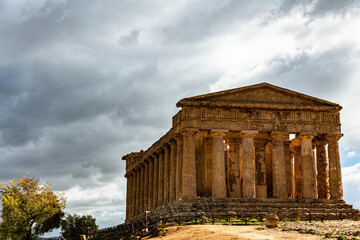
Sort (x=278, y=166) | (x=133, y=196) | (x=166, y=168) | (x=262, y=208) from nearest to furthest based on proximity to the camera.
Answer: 1. (x=262, y=208)
2. (x=278, y=166)
3. (x=166, y=168)
4. (x=133, y=196)

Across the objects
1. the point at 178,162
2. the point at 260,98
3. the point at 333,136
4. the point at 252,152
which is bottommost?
the point at 178,162

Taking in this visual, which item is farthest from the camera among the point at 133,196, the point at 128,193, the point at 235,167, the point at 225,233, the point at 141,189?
the point at 128,193

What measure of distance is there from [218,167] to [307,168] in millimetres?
8435

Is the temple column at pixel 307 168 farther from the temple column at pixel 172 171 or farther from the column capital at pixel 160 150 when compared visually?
the column capital at pixel 160 150

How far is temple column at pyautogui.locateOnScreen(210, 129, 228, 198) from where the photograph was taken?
1847 inches

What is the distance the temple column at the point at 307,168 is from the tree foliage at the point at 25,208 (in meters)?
27.8

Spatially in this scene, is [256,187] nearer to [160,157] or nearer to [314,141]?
[314,141]

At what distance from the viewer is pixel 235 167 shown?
171 feet

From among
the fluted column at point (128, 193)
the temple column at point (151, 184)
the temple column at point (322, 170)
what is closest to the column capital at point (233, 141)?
the temple column at point (322, 170)

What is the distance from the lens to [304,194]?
49.0m

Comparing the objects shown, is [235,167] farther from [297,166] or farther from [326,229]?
[326,229]

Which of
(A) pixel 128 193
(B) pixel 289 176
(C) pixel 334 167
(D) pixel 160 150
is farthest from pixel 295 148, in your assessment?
(A) pixel 128 193

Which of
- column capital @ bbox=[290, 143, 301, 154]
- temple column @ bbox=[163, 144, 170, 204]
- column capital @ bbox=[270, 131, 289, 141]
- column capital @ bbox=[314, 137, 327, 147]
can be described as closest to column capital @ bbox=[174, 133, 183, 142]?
temple column @ bbox=[163, 144, 170, 204]

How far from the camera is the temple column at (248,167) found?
156 feet
